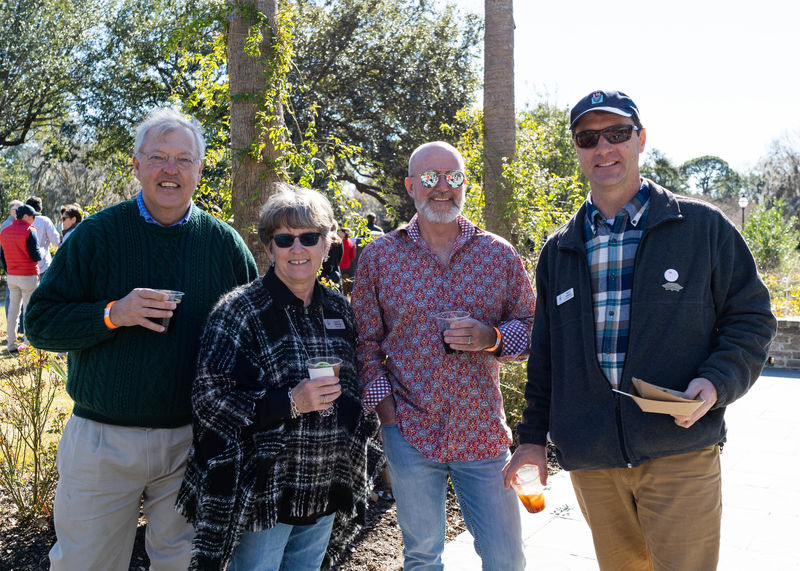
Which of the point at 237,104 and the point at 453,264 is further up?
the point at 237,104

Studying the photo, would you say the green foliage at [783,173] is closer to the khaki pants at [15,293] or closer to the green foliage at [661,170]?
the green foliage at [661,170]

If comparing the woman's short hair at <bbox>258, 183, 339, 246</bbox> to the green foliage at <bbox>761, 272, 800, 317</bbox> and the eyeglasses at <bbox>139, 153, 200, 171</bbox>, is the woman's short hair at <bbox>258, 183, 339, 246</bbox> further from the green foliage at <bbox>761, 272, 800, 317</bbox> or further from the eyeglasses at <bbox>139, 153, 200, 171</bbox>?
the green foliage at <bbox>761, 272, 800, 317</bbox>

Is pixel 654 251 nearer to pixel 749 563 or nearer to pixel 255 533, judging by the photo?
pixel 255 533

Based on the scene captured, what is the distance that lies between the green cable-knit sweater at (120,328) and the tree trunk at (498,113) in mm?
5426

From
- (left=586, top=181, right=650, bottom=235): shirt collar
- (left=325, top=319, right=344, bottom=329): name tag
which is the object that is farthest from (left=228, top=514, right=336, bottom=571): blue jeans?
(left=586, top=181, right=650, bottom=235): shirt collar

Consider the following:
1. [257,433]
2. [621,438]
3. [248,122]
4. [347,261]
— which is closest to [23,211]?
[347,261]

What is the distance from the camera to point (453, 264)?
115 inches

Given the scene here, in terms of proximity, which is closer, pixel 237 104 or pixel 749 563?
pixel 749 563

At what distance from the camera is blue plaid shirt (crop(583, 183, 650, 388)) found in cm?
235

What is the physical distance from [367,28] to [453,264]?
18.0m

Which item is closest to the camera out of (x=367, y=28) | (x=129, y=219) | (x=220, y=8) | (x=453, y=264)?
(x=129, y=219)

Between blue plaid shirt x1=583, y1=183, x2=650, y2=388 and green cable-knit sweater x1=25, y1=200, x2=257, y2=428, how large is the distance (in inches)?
60.8

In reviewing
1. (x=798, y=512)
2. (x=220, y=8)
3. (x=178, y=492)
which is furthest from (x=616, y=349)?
(x=220, y=8)

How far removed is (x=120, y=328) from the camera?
2.56 metres
